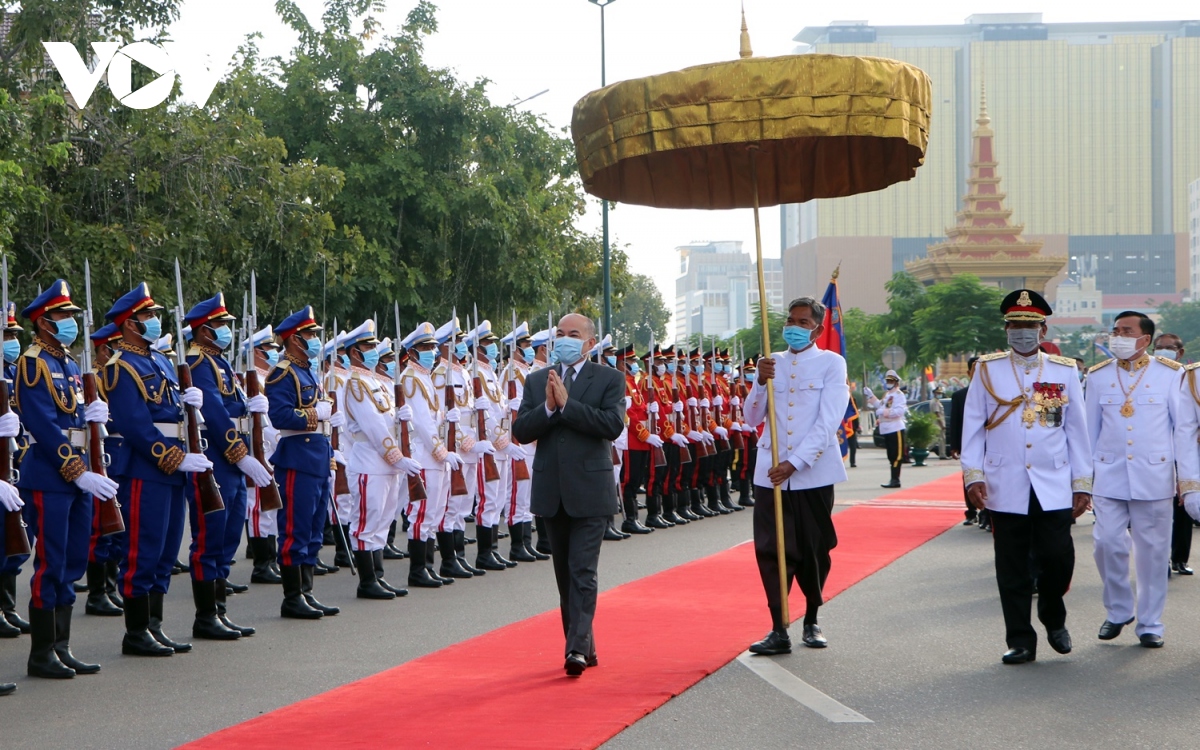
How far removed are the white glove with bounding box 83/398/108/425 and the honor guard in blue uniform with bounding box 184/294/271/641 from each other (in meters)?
0.87

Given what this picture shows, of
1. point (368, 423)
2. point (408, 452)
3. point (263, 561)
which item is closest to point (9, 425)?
point (368, 423)

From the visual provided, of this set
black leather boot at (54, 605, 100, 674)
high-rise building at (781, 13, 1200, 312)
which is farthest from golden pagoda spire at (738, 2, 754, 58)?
high-rise building at (781, 13, 1200, 312)

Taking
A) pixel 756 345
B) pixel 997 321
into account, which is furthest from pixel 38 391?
pixel 756 345

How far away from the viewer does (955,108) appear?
13438cm

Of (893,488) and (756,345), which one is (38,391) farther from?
(756,345)

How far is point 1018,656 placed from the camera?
7.59 meters

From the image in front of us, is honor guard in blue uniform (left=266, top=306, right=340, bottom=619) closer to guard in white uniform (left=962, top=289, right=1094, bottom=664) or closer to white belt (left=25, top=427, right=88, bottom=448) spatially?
white belt (left=25, top=427, right=88, bottom=448)

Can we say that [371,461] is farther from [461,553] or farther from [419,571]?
[461,553]

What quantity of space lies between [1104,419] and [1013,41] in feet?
440

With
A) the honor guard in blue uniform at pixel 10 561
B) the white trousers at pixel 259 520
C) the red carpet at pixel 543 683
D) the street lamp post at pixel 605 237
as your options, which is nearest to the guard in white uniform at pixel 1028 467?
the red carpet at pixel 543 683

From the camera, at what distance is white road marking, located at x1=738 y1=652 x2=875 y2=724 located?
20.9ft

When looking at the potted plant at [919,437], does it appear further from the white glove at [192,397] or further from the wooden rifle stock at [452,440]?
the white glove at [192,397]

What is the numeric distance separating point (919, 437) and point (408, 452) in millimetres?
20928

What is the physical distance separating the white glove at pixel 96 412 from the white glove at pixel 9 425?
0.53m
